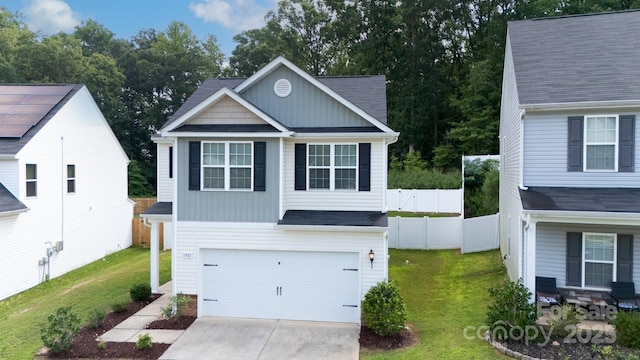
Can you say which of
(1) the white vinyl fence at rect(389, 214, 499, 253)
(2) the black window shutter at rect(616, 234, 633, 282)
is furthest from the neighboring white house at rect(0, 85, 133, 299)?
(2) the black window shutter at rect(616, 234, 633, 282)

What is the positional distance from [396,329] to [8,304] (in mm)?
11753

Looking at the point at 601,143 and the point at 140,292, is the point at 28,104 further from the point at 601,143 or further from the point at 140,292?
the point at 601,143

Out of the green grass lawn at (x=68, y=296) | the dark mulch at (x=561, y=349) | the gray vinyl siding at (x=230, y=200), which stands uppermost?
the gray vinyl siding at (x=230, y=200)

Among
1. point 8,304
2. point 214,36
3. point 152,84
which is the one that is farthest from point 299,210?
point 214,36

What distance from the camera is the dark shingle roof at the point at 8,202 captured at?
12955 mm

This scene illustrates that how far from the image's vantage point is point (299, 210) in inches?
437

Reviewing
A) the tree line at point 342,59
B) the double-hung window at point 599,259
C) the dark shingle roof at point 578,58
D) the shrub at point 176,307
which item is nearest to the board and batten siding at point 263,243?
the shrub at point 176,307

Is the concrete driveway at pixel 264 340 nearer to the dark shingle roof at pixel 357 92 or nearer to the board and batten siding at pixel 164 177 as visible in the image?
the board and batten siding at pixel 164 177

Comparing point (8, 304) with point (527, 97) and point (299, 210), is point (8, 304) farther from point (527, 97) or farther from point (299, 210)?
point (527, 97)

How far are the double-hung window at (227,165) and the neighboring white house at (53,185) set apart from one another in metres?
7.11

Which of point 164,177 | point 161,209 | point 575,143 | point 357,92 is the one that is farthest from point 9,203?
point 575,143

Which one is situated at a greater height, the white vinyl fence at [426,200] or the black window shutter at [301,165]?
the black window shutter at [301,165]

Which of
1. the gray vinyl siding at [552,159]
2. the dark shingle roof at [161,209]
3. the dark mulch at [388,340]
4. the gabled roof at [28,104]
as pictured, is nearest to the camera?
the dark mulch at [388,340]

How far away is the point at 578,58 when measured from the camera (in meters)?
12.1
